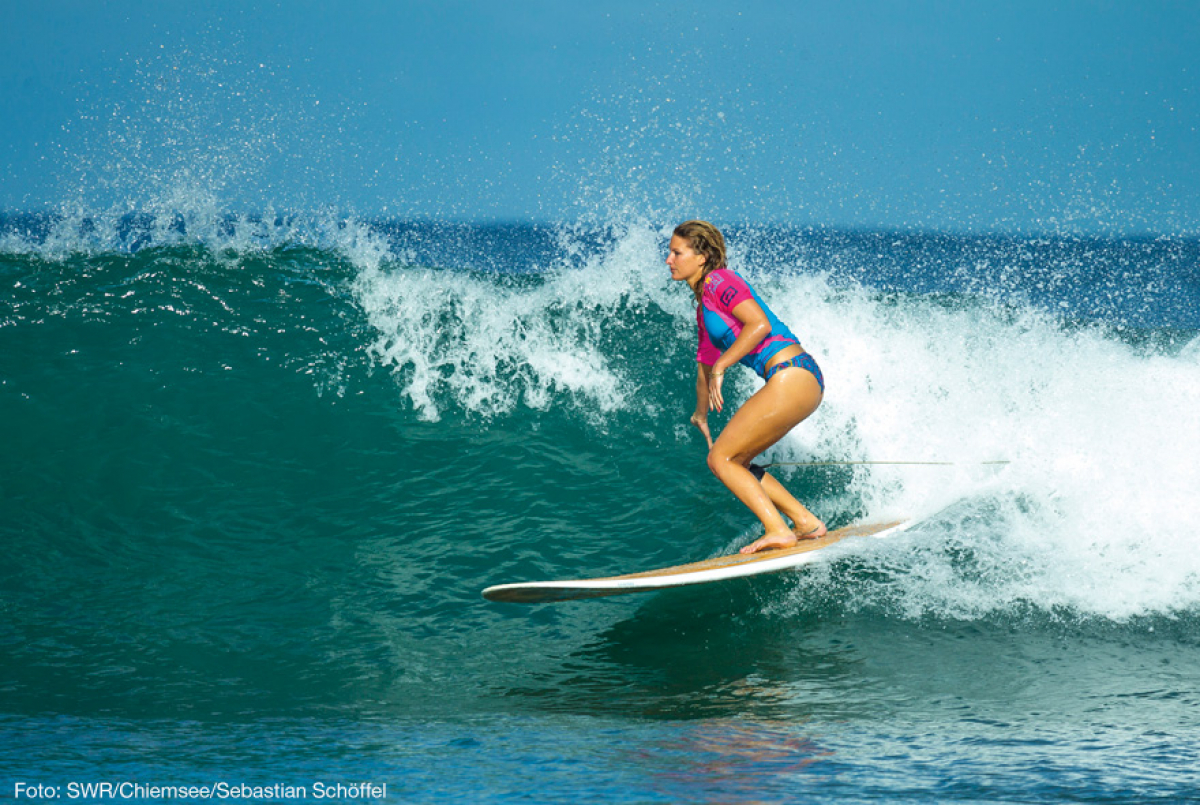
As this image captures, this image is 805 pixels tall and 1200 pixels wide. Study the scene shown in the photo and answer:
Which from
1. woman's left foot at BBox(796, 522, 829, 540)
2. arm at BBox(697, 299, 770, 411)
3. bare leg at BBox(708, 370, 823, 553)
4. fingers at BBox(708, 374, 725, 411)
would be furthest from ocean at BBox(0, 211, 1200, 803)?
arm at BBox(697, 299, 770, 411)

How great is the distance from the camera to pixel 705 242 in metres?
4.45

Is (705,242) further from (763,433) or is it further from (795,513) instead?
(795,513)

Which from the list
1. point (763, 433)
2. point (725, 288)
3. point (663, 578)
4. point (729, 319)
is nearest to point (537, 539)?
point (663, 578)

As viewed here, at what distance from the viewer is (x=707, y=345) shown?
458 centimetres

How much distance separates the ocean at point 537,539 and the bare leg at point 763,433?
49cm

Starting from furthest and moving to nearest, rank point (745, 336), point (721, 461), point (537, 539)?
1. point (537, 539)
2. point (721, 461)
3. point (745, 336)

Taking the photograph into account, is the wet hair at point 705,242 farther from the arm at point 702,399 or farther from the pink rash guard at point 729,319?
the arm at point 702,399

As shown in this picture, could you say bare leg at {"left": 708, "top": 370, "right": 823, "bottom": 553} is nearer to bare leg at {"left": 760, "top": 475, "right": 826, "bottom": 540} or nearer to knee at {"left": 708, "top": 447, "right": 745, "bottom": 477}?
knee at {"left": 708, "top": 447, "right": 745, "bottom": 477}

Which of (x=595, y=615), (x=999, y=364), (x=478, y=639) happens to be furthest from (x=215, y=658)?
(x=999, y=364)

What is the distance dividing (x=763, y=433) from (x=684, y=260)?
97 centimetres

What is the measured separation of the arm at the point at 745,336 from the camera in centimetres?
421

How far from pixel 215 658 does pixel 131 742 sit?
37.2 inches

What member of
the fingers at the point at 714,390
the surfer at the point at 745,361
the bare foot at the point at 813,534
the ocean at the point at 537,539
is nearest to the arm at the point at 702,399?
the surfer at the point at 745,361

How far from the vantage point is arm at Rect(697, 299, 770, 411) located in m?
4.21
